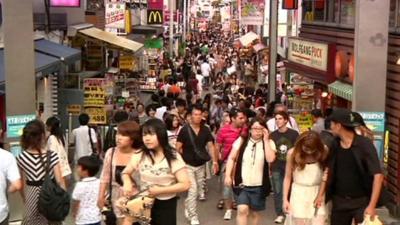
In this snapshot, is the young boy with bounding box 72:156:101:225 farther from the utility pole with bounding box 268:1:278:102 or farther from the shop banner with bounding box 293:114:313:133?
the utility pole with bounding box 268:1:278:102

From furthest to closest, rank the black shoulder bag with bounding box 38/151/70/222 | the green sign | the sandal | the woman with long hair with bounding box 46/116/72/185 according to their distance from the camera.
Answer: the sandal < the green sign < the woman with long hair with bounding box 46/116/72/185 < the black shoulder bag with bounding box 38/151/70/222

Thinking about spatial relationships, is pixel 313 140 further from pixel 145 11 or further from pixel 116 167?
pixel 145 11

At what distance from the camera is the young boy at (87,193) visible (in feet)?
24.1

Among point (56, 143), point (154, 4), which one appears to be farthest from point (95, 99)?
point (154, 4)

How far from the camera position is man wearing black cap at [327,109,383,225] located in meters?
6.65

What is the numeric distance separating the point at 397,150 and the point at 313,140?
4.98 metres

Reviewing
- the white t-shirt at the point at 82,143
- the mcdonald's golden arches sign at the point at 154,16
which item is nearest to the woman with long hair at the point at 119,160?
the white t-shirt at the point at 82,143

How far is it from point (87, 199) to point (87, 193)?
77 mm

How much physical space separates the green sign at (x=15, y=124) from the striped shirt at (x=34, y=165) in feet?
9.07

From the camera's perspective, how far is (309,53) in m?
17.1

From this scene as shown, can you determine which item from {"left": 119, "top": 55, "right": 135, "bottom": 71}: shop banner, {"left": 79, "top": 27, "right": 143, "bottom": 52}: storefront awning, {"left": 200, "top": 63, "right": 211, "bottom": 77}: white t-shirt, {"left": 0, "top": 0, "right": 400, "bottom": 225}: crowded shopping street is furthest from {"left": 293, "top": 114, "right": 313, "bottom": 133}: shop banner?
{"left": 200, "top": 63, "right": 211, "bottom": 77}: white t-shirt

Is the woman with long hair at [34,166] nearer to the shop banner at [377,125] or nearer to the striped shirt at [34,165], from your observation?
the striped shirt at [34,165]

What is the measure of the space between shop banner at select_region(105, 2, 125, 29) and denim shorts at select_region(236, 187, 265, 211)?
1686cm

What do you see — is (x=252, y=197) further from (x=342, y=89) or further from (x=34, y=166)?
(x=342, y=89)
